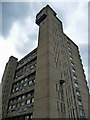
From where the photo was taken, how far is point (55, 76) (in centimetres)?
3028

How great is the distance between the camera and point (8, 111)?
40844mm

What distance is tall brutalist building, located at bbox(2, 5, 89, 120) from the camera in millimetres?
26141

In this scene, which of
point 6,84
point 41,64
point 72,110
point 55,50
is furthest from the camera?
point 6,84

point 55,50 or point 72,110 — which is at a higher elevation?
point 55,50

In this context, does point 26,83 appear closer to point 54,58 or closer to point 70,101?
point 54,58

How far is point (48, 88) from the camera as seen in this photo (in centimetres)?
2636

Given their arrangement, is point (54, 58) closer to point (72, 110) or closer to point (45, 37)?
point (45, 37)

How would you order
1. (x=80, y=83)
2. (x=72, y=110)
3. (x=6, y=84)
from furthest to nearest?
(x=6, y=84) < (x=80, y=83) < (x=72, y=110)

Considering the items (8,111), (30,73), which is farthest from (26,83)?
(8,111)

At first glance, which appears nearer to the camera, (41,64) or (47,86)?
(47,86)

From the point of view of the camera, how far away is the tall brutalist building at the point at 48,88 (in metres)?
26.1

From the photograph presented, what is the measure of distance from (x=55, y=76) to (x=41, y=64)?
5.78m

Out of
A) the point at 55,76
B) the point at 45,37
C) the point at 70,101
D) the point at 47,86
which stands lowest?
the point at 70,101

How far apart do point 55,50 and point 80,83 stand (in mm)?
15209
